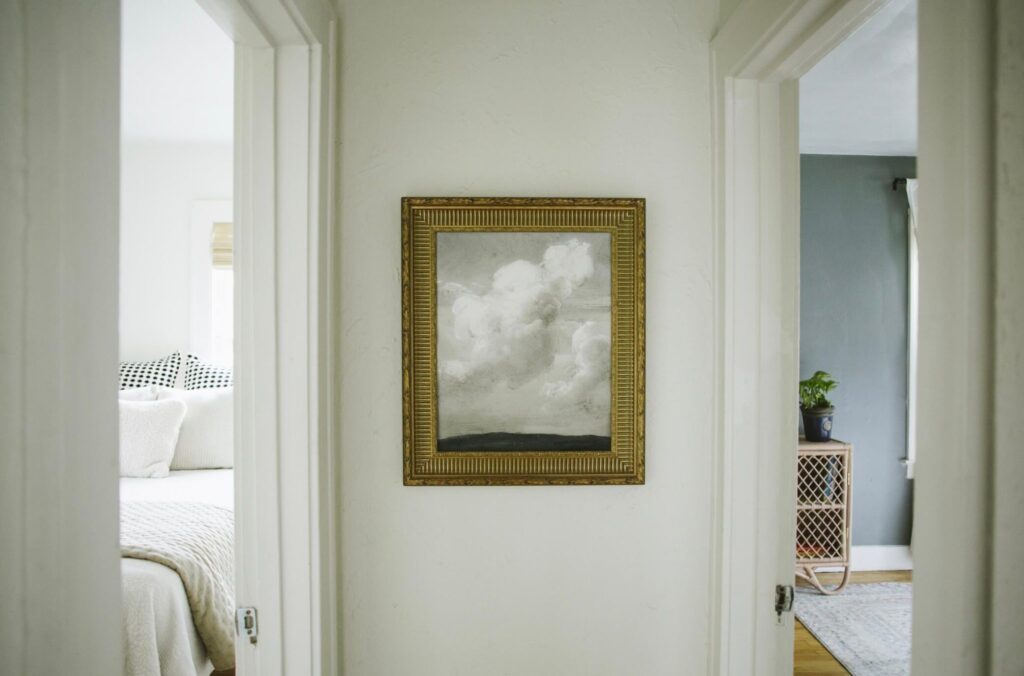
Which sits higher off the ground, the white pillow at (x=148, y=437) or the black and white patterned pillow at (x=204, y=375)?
the black and white patterned pillow at (x=204, y=375)

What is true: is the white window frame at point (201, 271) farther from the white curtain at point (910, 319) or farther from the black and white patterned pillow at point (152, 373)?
the white curtain at point (910, 319)

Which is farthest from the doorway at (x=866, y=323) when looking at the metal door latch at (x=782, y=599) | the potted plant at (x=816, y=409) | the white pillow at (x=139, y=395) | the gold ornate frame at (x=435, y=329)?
the white pillow at (x=139, y=395)

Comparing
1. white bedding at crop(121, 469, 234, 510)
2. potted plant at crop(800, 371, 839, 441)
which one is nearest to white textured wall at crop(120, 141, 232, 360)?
white bedding at crop(121, 469, 234, 510)

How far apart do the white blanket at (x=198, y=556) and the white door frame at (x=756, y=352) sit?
5.73 feet

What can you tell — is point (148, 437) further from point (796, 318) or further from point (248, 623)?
point (796, 318)

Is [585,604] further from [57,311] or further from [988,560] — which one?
[57,311]

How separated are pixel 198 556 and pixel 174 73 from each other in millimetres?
2321

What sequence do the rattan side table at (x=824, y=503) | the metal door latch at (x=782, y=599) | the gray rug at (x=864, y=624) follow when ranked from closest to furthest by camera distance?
the metal door latch at (x=782, y=599), the gray rug at (x=864, y=624), the rattan side table at (x=824, y=503)

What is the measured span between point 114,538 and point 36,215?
1.09ft

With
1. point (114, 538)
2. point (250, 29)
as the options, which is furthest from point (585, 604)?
point (250, 29)

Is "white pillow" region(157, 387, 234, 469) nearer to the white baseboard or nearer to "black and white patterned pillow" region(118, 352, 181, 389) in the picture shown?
"black and white patterned pillow" region(118, 352, 181, 389)

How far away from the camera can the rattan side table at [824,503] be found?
293 cm

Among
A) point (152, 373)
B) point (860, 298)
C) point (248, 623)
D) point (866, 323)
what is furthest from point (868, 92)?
point (152, 373)

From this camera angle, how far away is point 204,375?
3293 mm
